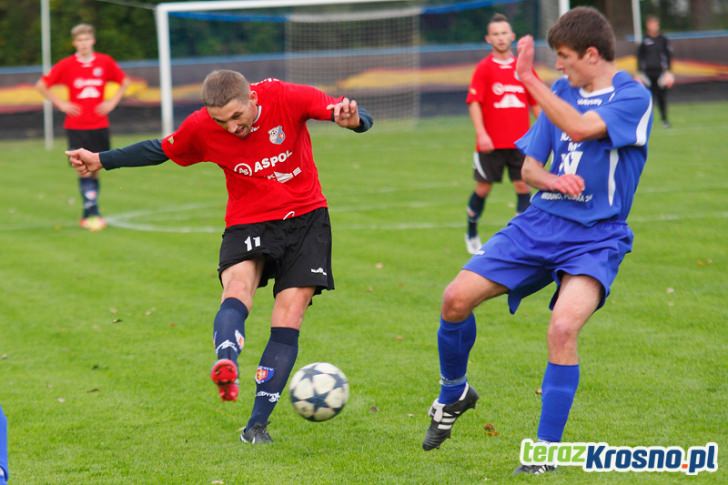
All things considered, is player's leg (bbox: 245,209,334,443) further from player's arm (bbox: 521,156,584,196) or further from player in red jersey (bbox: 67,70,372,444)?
player's arm (bbox: 521,156,584,196)

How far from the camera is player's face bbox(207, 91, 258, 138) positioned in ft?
19.3

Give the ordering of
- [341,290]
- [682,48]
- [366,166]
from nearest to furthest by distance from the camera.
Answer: [341,290], [366,166], [682,48]

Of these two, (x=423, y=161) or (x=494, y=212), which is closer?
(x=494, y=212)

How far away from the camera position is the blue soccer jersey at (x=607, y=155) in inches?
213

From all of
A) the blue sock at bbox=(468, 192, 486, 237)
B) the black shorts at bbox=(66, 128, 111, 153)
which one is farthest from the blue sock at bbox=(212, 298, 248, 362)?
the black shorts at bbox=(66, 128, 111, 153)

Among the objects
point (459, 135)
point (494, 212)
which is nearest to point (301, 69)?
point (459, 135)

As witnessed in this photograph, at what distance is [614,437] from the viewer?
596cm

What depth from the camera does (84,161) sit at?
6520 mm

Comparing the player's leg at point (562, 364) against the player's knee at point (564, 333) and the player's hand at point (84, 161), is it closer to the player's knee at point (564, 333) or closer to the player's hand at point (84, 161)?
the player's knee at point (564, 333)

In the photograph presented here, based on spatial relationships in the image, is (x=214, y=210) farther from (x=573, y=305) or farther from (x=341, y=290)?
(x=573, y=305)

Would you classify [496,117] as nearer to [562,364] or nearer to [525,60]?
[525,60]

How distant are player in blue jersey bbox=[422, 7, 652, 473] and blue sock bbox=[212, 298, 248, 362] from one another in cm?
103

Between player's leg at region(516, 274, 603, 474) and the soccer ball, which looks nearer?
player's leg at region(516, 274, 603, 474)

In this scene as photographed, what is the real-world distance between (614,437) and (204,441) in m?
2.17
